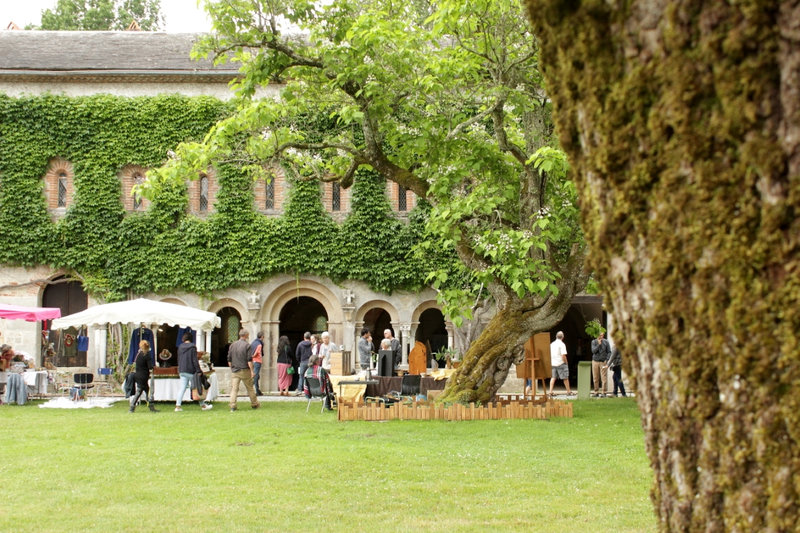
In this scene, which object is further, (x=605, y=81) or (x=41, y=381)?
(x=41, y=381)

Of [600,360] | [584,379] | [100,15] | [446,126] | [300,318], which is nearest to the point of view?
[446,126]

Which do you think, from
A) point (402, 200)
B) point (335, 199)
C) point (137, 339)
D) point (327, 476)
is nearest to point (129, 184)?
point (137, 339)

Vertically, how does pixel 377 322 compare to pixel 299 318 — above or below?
below

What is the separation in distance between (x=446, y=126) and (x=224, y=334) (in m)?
14.4

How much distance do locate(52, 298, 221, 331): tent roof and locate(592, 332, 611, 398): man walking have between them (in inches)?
364

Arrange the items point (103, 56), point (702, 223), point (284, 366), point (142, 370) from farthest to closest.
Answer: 1. point (103, 56)
2. point (284, 366)
3. point (142, 370)
4. point (702, 223)

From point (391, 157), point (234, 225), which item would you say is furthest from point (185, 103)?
point (391, 157)

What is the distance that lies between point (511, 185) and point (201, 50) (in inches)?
206

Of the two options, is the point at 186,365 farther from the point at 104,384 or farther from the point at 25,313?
the point at 104,384

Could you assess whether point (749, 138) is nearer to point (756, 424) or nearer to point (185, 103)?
point (756, 424)

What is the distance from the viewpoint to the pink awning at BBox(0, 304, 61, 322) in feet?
60.5

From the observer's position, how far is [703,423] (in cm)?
255

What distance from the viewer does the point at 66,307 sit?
23766 mm

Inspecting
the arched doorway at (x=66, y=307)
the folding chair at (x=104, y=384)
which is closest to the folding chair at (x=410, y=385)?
the folding chair at (x=104, y=384)
